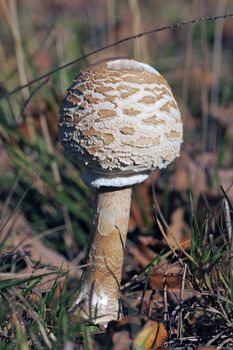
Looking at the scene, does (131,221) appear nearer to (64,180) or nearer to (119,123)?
(64,180)

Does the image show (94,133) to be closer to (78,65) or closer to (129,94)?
(129,94)

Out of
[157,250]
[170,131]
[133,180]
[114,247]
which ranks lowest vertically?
[157,250]

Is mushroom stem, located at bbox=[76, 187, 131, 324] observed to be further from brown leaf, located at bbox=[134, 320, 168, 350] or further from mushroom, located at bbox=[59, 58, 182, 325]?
brown leaf, located at bbox=[134, 320, 168, 350]

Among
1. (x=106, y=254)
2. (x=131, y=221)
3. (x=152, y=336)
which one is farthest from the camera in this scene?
(x=131, y=221)

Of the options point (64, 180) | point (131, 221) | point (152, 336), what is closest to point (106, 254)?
point (152, 336)

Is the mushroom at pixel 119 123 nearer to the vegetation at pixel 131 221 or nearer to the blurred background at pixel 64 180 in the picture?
the vegetation at pixel 131 221

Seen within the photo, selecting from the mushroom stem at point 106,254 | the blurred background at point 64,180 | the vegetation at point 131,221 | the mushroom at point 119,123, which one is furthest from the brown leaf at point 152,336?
the blurred background at point 64,180

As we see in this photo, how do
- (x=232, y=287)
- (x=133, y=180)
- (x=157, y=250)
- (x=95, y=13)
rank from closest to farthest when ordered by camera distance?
(x=232, y=287)
(x=133, y=180)
(x=157, y=250)
(x=95, y=13)

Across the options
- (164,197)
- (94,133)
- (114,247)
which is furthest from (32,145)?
(94,133)
